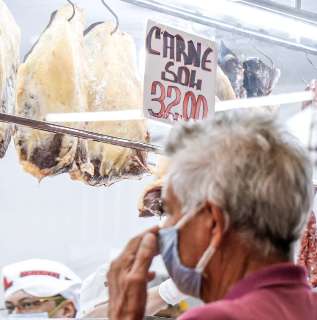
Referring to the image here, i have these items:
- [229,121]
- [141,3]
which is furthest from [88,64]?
[229,121]

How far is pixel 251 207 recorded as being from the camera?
1533mm

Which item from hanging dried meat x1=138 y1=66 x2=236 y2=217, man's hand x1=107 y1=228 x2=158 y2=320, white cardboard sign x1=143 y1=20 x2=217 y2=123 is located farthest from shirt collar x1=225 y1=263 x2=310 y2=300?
hanging dried meat x1=138 y1=66 x2=236 y2=217

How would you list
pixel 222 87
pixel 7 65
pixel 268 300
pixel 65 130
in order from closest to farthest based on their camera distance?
pixel 268 300 → pixel 65 130 → pixel 7 65 → pixel 222 87

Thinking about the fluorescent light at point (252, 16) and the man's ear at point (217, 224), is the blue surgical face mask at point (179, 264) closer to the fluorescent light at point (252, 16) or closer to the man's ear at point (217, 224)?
the man's ear at point (217, 224)

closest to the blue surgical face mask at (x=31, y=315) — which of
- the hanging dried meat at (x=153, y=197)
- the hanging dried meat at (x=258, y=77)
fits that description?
the hanging dried meat at (x=153, y=197)

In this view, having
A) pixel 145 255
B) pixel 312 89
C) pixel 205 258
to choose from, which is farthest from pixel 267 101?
pixel 205 258

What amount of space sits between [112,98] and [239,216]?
7.07 feet

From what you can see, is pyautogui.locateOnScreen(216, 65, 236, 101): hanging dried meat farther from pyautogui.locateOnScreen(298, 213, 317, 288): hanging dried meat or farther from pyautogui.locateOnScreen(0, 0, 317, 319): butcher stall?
pyautogui.locateOnScreen(298, 213, 317, 288): hanging dried meat

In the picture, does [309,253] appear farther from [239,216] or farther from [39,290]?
[239,216]

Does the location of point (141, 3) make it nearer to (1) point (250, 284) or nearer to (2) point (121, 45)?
(2) point (121, 45)

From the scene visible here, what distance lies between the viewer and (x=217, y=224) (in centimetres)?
156

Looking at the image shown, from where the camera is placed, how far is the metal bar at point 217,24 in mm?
3829

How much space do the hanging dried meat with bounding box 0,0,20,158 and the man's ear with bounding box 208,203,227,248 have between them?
5.79 feet

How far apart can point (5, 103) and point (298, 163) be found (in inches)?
74.2
